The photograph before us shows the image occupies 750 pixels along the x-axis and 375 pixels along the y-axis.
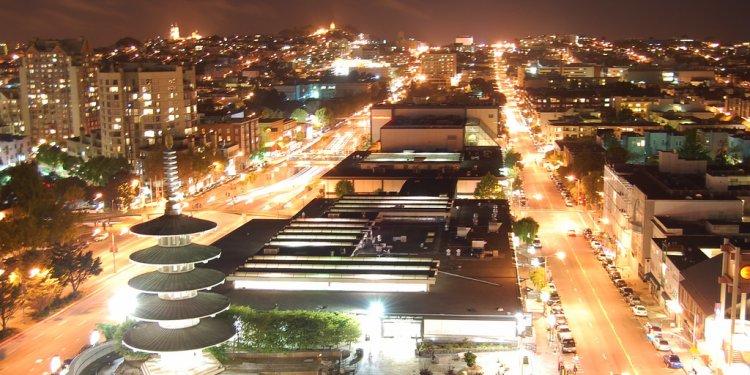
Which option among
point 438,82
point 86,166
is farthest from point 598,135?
point 438,82

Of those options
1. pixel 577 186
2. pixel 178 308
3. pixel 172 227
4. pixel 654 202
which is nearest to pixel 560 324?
pixel 654 202

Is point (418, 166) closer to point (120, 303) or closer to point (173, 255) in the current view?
point (120, 303)

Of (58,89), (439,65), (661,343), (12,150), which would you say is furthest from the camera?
(439,65)

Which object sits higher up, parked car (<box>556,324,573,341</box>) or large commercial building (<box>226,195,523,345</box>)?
large commercial building (<box>226,195,523,345</box>)

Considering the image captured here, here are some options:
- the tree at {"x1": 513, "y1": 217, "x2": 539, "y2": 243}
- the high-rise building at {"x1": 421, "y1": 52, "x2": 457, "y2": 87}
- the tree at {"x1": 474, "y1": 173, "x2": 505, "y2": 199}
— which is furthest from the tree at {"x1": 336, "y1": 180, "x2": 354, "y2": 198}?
the high-rise building at {"x1": 421, "y1": 52, "x2": 457, "y2": 87}

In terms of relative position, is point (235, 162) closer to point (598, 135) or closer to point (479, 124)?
point (479, 124)

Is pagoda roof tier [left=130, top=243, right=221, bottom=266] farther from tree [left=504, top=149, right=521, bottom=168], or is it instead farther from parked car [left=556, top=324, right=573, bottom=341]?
tree [left=504, top=149, right=521, bottom=168]
